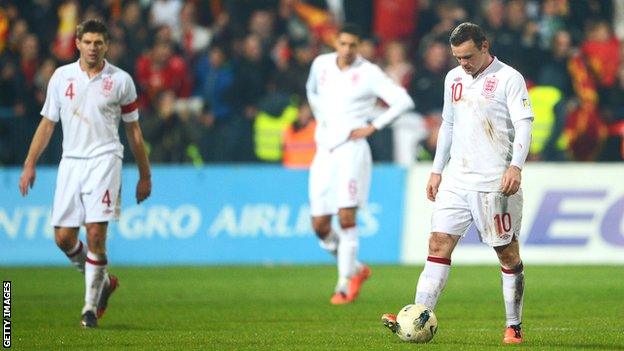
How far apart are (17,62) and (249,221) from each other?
16.0 ft

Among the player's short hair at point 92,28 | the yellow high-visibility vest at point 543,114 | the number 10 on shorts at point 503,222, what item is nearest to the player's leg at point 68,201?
the player's short hair at point 92,28

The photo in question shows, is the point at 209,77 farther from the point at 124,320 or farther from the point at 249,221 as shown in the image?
the point at 124,320

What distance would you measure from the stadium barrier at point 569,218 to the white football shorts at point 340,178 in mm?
4607

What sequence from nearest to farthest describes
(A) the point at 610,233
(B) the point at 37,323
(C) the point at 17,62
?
(B) the point at 37,323
(A) the point at 610,233
(C) the point at 17,62

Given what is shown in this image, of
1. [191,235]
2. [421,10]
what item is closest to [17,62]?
[191,235]

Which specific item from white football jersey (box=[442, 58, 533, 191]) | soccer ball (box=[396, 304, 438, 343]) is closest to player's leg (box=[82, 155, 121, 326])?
soccer ball (box=[396, 304, 438, 343])

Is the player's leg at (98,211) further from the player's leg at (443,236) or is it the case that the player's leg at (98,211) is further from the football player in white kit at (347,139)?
the football player in white kit at (347,139)

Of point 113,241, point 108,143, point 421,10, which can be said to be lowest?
point 113,241

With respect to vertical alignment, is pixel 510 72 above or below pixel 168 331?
above

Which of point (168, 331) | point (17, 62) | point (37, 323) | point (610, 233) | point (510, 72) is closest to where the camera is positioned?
point (510, 72)

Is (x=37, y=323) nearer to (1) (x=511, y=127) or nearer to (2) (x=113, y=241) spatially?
(1) (x=511, y=127)

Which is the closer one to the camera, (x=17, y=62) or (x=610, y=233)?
(x=610, y=233)

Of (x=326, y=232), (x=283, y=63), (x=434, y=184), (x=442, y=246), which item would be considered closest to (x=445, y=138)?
(x=434, y=184)

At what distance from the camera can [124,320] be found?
501 inches
